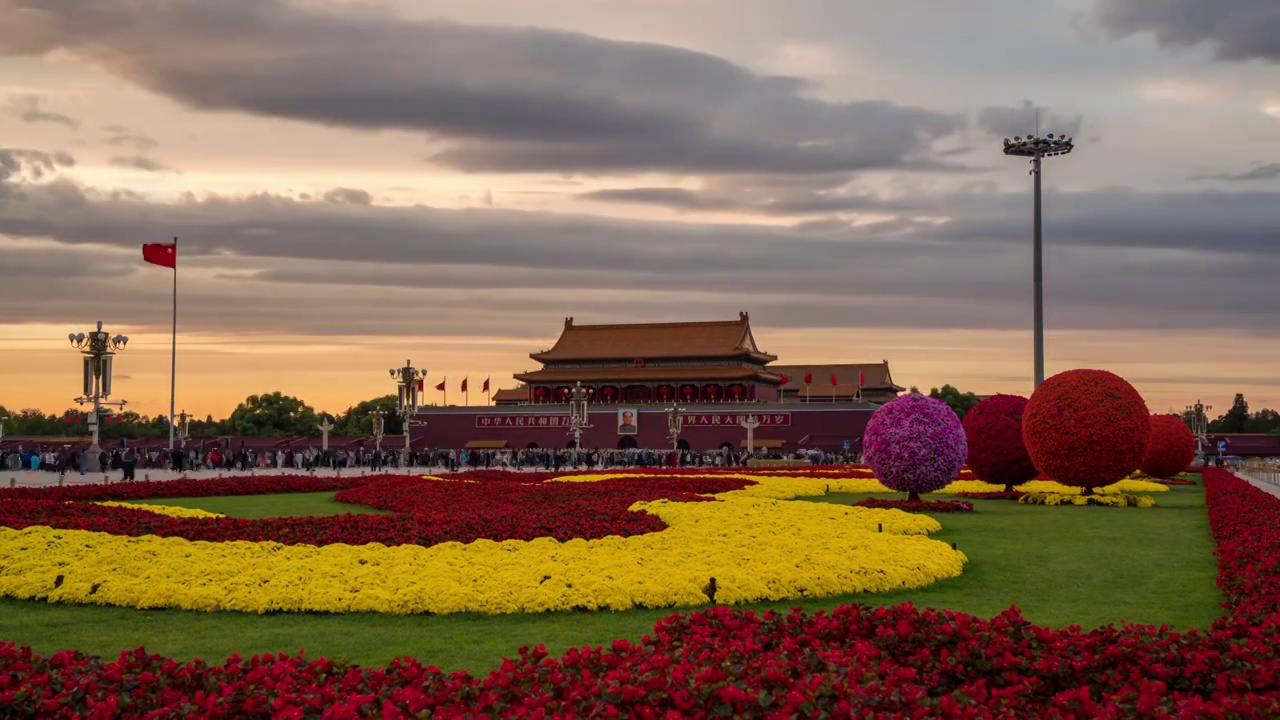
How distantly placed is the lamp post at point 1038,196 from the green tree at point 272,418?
4555 cm

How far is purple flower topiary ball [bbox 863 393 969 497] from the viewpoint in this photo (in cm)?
1997

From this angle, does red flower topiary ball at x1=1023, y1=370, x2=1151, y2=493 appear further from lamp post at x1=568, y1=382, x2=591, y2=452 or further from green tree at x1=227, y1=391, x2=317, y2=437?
green tree at x1=227, y1=391, x2=317, y2=437

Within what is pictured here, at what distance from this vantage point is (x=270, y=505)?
2072 cm

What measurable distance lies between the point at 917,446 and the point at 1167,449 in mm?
14789

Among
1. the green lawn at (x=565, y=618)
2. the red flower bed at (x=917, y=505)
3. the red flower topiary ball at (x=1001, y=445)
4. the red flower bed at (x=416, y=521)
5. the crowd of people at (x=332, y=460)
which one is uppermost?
the red flower topiary ball at (x=1001, y=445)

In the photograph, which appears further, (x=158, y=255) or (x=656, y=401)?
(x=656, y=401)

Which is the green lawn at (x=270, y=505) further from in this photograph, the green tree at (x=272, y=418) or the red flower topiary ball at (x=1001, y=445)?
the green tree at (x=272, y=418)

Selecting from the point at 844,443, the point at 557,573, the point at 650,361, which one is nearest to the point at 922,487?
the point at 557,573

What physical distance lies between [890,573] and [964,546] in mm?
3871

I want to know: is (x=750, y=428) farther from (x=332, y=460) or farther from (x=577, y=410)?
(x=332, y=460)

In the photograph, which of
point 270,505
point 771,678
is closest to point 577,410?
point 270,505

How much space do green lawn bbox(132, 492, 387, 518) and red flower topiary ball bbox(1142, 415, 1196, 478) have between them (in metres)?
21.5

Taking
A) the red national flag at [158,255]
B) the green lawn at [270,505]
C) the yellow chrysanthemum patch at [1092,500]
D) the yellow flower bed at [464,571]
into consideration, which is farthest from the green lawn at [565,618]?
the red national flag at [158,255]

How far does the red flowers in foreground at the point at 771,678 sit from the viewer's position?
16.5 ft
